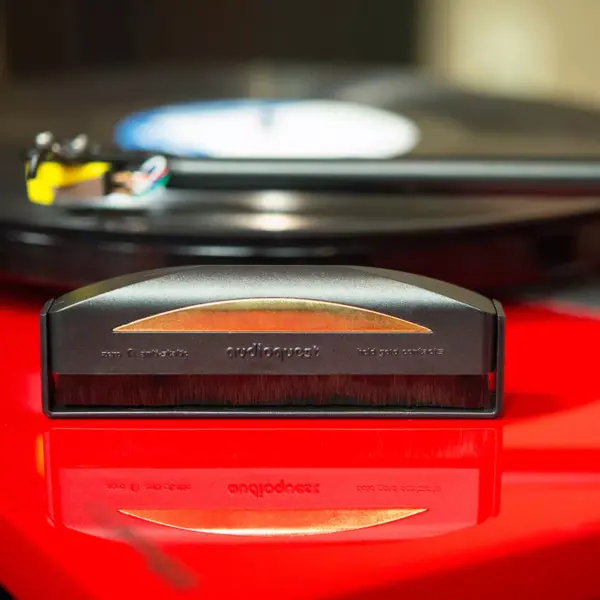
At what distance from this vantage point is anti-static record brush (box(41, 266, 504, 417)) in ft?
0.83

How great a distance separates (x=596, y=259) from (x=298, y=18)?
0.79 meters

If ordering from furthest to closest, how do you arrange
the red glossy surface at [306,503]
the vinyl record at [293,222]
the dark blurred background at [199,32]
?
the dark blurred background at [199,32], the vinyl record at [293,222], the red glossy surface at [306,503]

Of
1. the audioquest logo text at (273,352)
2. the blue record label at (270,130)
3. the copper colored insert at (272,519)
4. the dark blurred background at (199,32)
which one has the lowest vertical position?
the copper colored insert at (272,519)

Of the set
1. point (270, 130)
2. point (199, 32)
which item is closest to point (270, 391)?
point (270, 130)

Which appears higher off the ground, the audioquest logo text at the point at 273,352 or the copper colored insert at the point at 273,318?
the copper colored insert at the point at 273,318

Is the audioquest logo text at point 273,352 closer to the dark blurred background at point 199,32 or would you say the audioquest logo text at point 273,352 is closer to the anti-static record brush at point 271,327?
the anti-static record brush at point 271,327

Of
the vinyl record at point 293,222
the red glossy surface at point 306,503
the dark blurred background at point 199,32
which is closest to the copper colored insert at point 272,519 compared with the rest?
the red glossy surface at point 306,503

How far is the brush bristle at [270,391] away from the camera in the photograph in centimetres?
27

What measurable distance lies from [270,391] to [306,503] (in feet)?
0.16

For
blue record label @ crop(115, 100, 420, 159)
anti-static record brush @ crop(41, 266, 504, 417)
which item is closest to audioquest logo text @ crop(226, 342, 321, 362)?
anti-static record brush @ crop(41, 266, 504, 417)

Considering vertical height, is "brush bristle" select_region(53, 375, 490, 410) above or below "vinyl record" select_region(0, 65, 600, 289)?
below

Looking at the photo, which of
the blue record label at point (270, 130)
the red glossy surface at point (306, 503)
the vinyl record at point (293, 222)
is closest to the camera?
the red glossy surface at point (306, 503)

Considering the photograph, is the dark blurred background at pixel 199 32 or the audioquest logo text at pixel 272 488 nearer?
the audioquest logo text at pixel 272 488

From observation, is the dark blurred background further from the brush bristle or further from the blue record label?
the brush bristle
